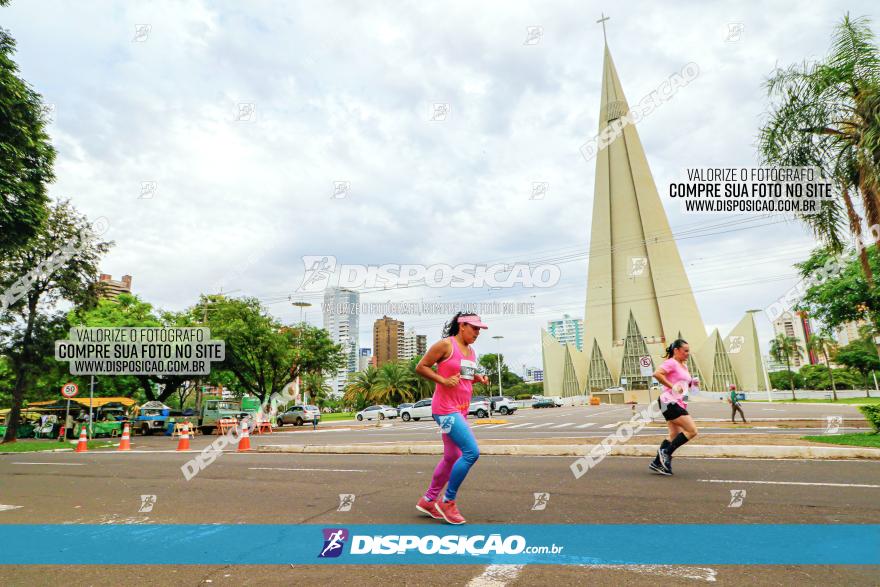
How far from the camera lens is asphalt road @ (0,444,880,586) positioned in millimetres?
3438

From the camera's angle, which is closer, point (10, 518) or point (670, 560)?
point (670, 560)

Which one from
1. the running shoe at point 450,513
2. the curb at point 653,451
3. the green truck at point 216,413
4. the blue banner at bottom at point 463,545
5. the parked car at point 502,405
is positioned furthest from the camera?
the parked car at point 502,405

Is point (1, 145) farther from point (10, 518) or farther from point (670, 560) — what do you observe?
point (670, 560)

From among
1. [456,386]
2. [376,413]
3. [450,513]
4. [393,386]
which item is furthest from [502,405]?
[456,386]

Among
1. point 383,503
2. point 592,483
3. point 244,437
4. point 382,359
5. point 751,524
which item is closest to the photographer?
point 751,524

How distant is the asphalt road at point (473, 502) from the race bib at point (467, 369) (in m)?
1.42

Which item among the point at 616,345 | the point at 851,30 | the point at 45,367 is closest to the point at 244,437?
the point at 45,367

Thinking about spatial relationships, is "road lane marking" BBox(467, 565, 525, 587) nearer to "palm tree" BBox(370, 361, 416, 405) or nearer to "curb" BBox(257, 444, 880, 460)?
"curb" BBox(257, 444, 880, 460)

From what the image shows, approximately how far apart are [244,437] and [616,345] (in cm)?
8136

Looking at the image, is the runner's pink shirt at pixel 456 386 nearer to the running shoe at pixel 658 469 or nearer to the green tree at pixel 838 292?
the running shoe at pixel 658 469

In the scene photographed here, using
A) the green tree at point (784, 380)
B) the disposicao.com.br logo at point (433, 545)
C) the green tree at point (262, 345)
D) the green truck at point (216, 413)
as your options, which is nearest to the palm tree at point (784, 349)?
the green tree at point (784, 380)

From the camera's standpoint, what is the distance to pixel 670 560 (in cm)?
361

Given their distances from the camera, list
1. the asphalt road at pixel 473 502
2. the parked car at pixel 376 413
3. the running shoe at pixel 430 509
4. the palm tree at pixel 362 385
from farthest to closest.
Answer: the palm tree at pixel 362 385 < the parked car at pixel 376 413 < the running shoe at pixel 430 509 < the asphalt road at pixel 473 502

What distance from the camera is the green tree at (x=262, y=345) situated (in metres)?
30.9
